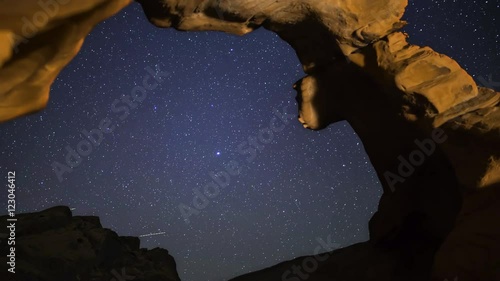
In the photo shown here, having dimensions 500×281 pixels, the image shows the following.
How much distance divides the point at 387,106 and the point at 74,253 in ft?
31.4

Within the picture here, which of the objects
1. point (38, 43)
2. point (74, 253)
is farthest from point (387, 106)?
point (74, 253)

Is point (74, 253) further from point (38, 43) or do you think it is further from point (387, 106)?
point (387, 106)

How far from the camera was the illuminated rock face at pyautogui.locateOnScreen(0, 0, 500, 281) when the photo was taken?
3758 mm

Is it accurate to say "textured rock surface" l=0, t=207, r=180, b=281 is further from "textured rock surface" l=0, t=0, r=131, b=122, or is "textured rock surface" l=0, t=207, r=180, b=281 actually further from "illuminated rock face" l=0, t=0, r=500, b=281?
"textured rock surface" l=0, t=0, r=131, b=122

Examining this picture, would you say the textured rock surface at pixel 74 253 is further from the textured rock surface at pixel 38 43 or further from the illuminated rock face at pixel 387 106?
the textured rock surface at pixel 38 43

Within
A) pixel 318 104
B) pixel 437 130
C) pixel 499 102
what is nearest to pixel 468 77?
pixel 499 102

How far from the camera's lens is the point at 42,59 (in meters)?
3.68

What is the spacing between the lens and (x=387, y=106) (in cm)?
739

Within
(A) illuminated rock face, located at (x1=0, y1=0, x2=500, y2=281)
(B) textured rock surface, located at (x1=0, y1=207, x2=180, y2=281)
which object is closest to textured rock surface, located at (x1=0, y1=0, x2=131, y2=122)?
(A) illuminated rock face, located at (x1=0, y1=0, x2=500, y2=281)

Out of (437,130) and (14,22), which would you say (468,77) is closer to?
(437,130)

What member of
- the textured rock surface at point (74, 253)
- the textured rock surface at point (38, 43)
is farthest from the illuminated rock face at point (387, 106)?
the textured rock surface at point (74, 253)

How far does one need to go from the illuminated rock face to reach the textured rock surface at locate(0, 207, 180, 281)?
5.95 meters

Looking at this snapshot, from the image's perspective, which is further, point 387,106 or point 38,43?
point 387,106

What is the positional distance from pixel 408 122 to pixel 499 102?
1.43 metres
